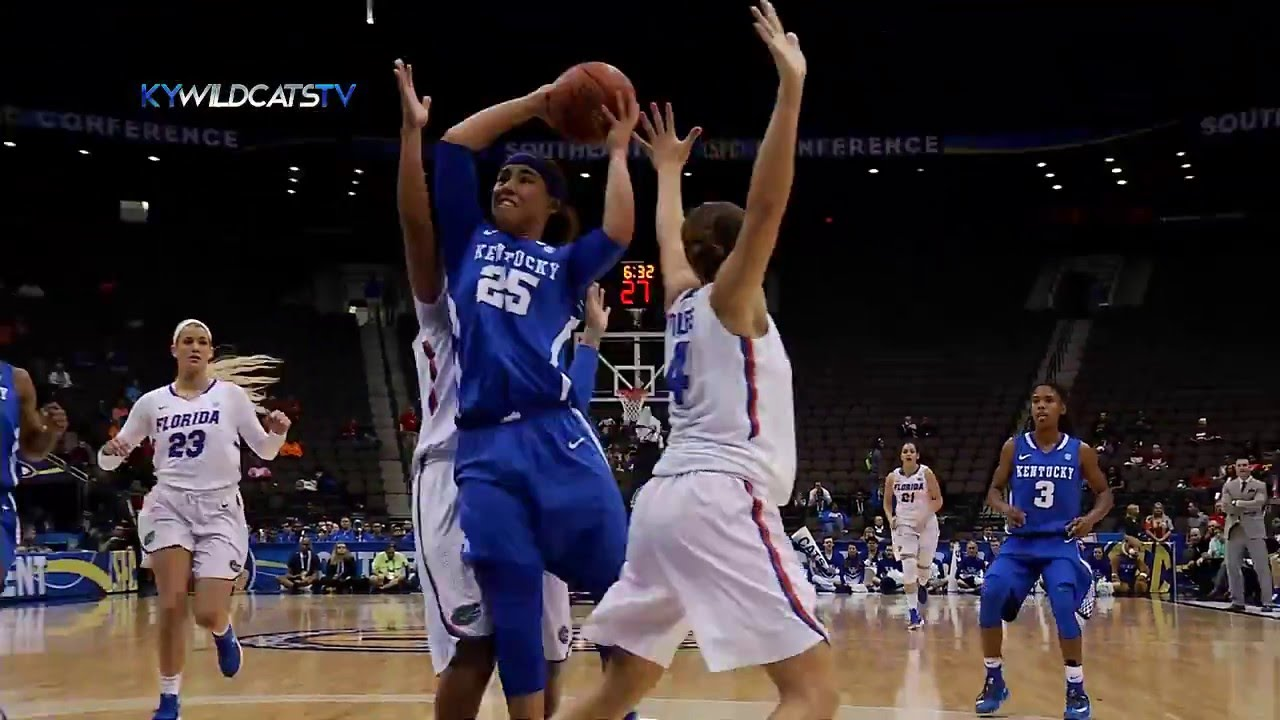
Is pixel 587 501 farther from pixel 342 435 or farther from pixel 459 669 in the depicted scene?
pixel 342 435

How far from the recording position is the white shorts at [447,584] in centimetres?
370

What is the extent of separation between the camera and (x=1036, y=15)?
78.6 ft

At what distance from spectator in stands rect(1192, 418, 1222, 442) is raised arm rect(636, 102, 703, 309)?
864 inches

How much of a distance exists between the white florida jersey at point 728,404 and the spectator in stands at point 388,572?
16.4 meters

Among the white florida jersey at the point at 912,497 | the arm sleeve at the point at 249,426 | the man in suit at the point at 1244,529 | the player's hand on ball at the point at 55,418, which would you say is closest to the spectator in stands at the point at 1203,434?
the man in suit at the point at 1244,529

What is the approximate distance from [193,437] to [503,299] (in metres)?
4.04

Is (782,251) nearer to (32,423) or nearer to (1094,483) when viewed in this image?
(1094,483)

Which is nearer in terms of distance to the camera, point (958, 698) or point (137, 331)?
point (958, 698)

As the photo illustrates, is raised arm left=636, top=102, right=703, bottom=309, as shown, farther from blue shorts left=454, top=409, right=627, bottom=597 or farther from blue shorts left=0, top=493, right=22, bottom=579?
blue shorts left=0, top=493, right=22, bottom=579

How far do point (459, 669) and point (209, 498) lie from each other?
3819 mm

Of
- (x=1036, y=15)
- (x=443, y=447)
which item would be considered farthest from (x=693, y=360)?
(x=1036, y=15)

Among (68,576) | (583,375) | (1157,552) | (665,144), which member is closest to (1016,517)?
(583,375)

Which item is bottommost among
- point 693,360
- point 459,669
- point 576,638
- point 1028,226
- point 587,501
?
point 576,638

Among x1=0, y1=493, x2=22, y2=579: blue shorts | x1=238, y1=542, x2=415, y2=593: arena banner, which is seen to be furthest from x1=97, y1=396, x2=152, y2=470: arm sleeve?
x1=238, y1=542, x2=415, y2=593: arena banner
